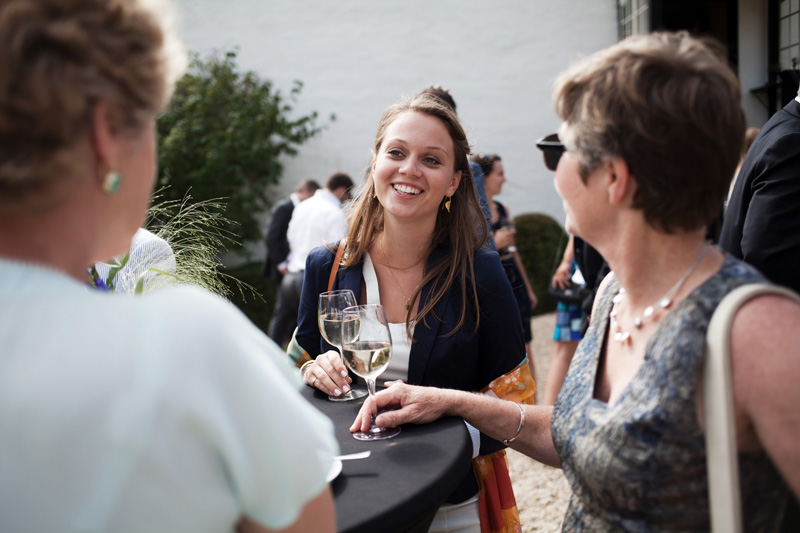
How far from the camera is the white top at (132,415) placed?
0.78 meters

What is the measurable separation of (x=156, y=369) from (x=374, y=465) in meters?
0.90

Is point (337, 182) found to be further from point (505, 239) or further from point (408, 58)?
point (408, 58)

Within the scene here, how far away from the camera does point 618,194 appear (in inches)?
54.8

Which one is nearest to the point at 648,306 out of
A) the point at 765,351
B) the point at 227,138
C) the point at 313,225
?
the point at 765,351

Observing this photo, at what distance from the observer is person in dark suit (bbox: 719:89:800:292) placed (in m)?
2.76

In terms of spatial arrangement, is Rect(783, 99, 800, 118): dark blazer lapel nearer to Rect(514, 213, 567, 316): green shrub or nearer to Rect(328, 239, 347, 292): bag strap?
Rect(328, 239, 347, 292): bag strap

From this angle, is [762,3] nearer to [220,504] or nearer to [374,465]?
[374,465]

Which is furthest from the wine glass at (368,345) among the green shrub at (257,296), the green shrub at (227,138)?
the green shrub at (227,138)

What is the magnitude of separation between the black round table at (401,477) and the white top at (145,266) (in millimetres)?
682

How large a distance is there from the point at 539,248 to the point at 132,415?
10.1 m

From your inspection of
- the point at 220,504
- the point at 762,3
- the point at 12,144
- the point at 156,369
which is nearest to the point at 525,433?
the point at 220,504

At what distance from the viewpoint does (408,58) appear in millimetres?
11609

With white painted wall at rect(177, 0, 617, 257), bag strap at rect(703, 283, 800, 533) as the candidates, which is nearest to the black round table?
bag strap at rect(703, 283, 800, 533)

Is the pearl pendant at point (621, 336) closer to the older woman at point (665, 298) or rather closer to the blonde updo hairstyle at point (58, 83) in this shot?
the older woman at point (665, 298)
